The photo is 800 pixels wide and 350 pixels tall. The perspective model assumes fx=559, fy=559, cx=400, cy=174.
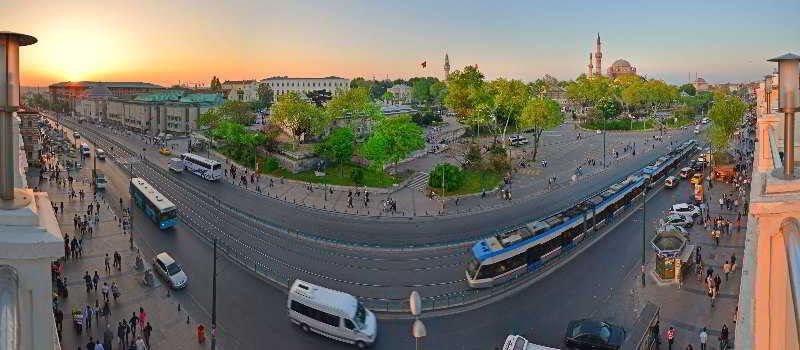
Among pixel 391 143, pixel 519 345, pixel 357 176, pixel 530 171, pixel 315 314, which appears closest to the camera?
pixel 519 345

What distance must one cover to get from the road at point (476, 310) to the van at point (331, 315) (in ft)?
1.33

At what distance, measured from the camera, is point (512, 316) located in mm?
20094

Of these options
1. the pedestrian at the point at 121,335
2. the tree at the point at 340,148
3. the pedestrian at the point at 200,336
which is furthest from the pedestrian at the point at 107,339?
the tree at the point at 340,148

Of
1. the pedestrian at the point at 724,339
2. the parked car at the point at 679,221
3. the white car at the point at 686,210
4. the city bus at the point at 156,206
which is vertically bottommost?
the pedestrian at the point at 724,339

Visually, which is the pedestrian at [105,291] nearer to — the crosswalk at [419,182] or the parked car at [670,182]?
the crosswalk at [419,182]

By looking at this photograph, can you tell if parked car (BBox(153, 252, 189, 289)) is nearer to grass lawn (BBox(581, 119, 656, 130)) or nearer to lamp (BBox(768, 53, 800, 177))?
lamp (BBox(768, 53, 800, 177))

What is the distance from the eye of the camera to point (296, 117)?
54.6 metres

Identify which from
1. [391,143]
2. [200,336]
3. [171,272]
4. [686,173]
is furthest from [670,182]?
[200,336]

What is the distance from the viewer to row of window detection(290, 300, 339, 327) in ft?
58.8

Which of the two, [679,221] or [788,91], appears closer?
[788,91]

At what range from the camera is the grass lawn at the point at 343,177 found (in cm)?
4419

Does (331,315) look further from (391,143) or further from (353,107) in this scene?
(353,107)

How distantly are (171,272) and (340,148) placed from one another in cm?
2645

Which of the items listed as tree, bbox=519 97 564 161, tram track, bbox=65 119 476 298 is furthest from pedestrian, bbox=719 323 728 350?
tree, bbox=519 97 564 161
